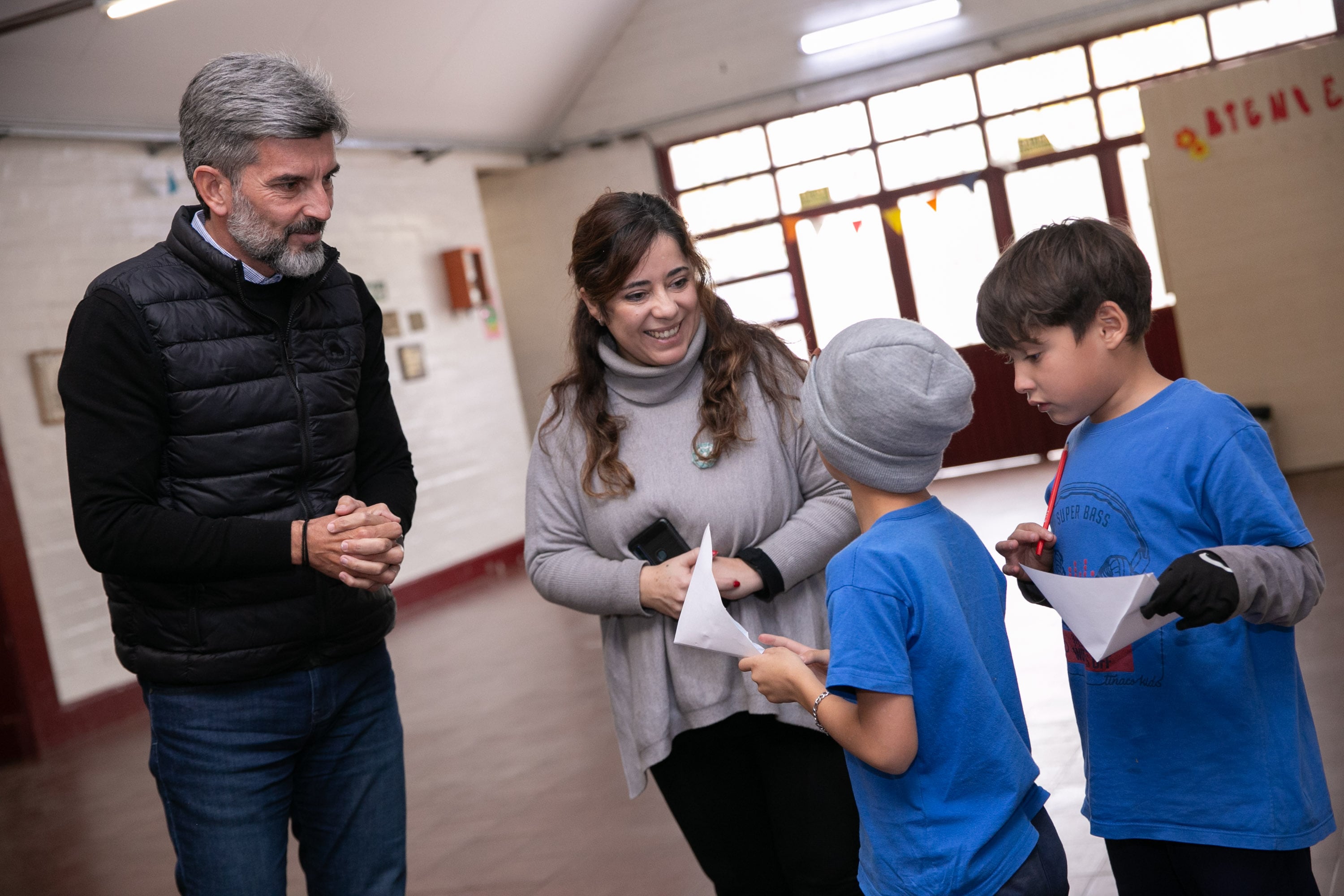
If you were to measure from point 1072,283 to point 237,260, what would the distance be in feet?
3.74

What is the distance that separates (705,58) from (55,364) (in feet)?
19.6

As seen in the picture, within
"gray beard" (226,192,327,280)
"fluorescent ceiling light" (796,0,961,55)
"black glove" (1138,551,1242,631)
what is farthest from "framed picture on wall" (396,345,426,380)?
"black glove" (1138,551,1242,631)

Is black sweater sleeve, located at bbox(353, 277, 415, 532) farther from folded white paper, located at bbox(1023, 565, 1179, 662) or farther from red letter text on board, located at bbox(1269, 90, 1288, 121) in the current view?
red letter text on board, located at bbox(1269, 90, 1288, 121)

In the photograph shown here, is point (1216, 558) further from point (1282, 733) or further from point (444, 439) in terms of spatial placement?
point (444, 439)

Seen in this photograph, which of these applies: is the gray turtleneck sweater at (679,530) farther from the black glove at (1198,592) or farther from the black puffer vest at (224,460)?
the black glove at (1198,592)

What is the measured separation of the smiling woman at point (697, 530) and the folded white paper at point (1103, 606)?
0.48 metres

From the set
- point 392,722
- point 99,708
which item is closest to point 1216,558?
point 392,722

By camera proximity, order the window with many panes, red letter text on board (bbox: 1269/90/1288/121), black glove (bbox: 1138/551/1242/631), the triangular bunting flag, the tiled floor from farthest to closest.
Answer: the triangular bunting flag
the window with many panes
red letter text on board (bbox: 1269/90/1288/121)
the tiled floor
black glove (bbox: 1138/551/1242/631)

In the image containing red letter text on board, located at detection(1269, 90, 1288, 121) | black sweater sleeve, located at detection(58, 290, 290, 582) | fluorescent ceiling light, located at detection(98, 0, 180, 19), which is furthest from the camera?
red letter text on board, located at detection(1269, 90, 1288, 121)

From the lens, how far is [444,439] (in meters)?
8.84

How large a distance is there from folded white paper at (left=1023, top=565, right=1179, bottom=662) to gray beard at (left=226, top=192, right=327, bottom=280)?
1085mm

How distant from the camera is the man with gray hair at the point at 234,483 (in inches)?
61.3

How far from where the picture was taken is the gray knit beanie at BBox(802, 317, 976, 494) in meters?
1.31

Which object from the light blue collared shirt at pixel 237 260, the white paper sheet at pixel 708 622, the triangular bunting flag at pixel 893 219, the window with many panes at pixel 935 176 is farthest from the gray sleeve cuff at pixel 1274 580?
the triangular bunting flag at pixel 893 219
